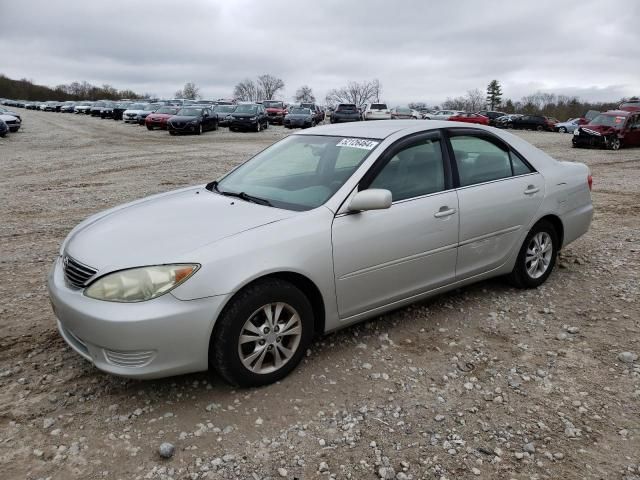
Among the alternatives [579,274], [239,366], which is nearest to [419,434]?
[239,366]

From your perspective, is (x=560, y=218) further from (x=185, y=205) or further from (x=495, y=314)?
(x=185, y=205)

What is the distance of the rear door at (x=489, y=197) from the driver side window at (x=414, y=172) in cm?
19

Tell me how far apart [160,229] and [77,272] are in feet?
1.76

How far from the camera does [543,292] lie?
464 centimetres

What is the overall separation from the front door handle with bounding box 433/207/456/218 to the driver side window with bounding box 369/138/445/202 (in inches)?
6.2

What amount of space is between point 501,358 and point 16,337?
351 cm

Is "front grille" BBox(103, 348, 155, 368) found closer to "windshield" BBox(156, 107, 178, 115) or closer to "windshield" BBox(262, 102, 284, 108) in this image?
"windshield" BBox(156, 107, 178, 115)

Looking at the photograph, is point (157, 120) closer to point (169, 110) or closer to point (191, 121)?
point (169, 110)

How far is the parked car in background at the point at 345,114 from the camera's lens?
30.0 meters

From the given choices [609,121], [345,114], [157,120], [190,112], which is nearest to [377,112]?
[345,114]

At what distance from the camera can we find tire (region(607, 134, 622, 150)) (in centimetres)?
2027

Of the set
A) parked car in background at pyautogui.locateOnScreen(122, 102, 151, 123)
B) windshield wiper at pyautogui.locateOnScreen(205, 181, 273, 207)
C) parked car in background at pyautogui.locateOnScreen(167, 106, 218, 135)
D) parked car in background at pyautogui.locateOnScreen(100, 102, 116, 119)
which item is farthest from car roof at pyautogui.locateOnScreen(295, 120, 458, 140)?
parked car in background at pyautogui.locateOnScreen(100, 102, 116, 119)

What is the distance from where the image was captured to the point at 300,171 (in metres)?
3.86

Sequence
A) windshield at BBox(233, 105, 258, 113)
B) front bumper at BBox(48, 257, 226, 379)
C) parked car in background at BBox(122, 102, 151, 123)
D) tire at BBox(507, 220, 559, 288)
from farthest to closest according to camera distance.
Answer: parked car in background at BBox(122, 102, 151, 123) < windshield at BBox(233, 105, 258, 113) < tire at BBox(507, 220, 559, 288) < front bumper at BBox(48, 257, 226, 379)
